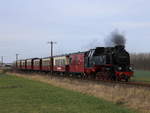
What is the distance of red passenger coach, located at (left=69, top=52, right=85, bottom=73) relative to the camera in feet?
123

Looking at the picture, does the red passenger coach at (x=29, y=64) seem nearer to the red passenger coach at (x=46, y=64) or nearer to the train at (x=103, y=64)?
the red passenger coach at (x=46, y=64)

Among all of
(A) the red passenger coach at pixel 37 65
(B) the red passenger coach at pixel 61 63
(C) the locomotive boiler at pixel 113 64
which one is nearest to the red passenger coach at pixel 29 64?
(A) the red passenger coach at pixel 37 65

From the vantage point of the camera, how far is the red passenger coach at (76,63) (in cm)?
3736

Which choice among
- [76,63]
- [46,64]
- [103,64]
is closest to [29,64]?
[46,64]

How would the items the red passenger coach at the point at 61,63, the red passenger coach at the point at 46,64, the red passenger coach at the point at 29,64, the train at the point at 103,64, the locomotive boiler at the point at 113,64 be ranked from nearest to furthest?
1. the locomotive boiler at the point at 113,64
2. the train at the point at 103,64
3. the red passenger coach at the point at 61,63
4. the red passenger coach at the point at 46,64
5. the red passenger coach at the point at 29,64

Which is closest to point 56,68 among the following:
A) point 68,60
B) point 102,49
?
point 68,60

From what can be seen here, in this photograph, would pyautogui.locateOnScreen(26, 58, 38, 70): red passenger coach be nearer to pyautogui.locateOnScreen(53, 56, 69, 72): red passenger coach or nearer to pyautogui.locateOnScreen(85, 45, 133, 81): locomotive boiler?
pyautogui.locateOnScreen(53, 56, 69, 72): red passenger coach

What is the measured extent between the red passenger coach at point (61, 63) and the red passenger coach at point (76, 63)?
1.93 m

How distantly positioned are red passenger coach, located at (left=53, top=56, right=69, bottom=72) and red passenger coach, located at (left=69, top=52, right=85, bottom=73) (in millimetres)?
1932

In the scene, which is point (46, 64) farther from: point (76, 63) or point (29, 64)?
point (76, 63)

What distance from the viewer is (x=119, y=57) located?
2995 cm

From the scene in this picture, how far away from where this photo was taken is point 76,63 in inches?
1574

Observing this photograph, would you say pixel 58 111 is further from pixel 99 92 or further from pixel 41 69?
pixel 41 69

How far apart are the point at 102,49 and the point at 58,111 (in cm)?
2037
